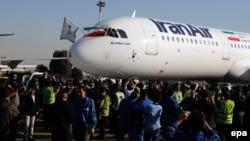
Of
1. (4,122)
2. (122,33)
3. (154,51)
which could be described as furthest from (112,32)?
(4,122)

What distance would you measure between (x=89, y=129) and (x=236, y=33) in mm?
20870

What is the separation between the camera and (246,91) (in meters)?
15.9

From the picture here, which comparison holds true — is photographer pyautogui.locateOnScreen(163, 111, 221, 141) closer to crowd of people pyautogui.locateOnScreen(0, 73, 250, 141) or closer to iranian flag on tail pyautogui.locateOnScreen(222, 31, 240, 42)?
crowd of people pyautogui.locateOnScreen(0, 73, 250, 141)

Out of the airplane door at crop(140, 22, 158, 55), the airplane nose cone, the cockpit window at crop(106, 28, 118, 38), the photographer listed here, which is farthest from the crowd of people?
the airplane door at crop(140, 22, 158, 55)

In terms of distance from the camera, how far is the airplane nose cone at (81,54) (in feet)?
62.9

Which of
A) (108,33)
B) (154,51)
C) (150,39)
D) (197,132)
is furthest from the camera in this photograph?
(154,51)

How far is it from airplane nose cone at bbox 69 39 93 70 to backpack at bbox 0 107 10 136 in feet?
36.7

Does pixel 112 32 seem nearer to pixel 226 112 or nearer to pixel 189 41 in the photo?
pixel 189 41

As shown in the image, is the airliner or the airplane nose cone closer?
the airplane nose cone

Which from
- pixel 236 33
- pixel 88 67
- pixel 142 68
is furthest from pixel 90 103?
pixel 236 33

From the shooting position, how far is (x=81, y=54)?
63.2ft

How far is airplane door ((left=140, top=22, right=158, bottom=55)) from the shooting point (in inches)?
825

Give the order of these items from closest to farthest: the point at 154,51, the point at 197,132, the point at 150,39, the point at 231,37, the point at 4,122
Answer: the point at 197,132
the point at 4,122
the point at 150,39
the point at 154,51
the point at 231,37

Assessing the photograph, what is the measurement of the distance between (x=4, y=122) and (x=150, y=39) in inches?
540
